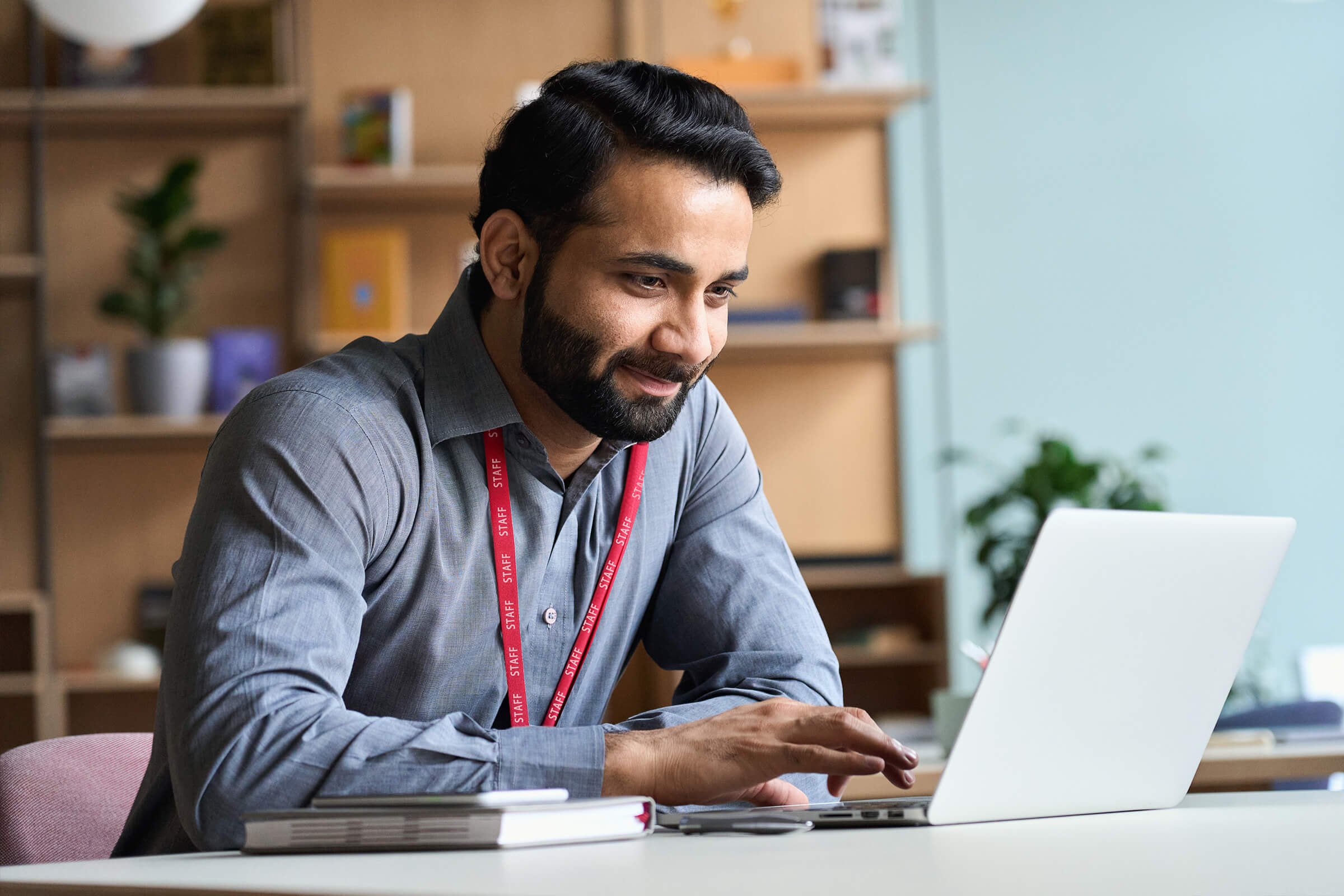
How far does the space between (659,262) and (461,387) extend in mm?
248

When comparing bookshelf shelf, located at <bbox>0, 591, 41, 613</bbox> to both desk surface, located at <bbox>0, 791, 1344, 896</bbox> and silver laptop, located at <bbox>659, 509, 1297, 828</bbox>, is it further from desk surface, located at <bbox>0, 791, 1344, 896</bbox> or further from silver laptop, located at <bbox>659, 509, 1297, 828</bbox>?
silver laptop, located at <bbox>659, 509, 1297, 828</bbox>

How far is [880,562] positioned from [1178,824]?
10.00 ft

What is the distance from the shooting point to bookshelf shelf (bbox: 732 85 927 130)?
3.84m

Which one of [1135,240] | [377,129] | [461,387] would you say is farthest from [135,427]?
[1135,240]

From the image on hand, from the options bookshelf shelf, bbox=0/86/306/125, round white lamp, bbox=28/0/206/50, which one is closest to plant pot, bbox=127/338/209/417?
bookshelf shelf, bbox=0/86/306/125

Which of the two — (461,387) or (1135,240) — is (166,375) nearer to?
(461,387)

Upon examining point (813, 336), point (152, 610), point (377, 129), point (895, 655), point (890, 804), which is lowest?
point (895, 655)

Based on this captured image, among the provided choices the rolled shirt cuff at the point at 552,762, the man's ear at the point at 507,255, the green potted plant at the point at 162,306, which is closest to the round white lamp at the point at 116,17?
the green potted plant at the point at 162,306

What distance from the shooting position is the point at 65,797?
1.33m

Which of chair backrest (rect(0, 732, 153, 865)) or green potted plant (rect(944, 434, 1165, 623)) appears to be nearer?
chair backrest (rect(0, 732, 153, 865))

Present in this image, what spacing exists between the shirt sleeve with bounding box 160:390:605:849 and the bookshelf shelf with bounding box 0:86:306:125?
2.90 m

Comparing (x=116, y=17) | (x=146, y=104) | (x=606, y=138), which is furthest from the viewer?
(x=146, y=104)

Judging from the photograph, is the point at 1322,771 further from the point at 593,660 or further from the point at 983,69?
the point at 983,69

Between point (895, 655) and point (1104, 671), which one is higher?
point (1104, 671)
